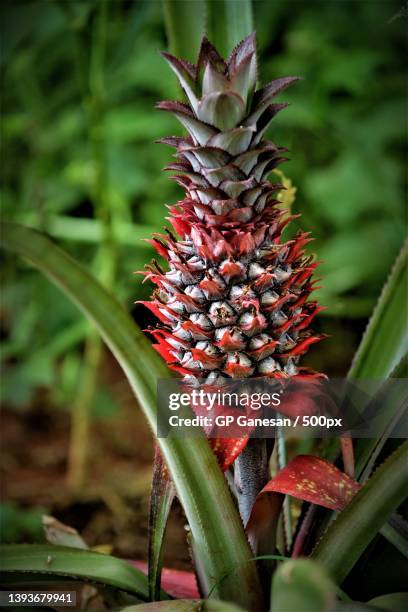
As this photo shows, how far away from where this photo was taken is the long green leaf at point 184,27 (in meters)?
0.88

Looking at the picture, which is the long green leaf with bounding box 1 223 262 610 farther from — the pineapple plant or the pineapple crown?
the pineapple crown

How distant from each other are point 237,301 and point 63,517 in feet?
2.74

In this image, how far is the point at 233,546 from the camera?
2.09 feet

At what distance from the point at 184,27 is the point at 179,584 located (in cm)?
75

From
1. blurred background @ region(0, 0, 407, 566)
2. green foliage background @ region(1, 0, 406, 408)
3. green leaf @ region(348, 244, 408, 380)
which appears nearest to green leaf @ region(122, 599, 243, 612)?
green leaf @ region(348, 244, 408, 380)

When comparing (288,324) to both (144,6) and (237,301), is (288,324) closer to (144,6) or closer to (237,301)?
(237,301)

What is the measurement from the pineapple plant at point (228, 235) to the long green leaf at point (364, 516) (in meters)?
0.14

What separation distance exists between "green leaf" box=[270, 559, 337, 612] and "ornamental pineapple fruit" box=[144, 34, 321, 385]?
0.80 feet

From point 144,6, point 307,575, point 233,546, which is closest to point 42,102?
point 144,6

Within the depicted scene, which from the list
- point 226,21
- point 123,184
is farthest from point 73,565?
point 123,184

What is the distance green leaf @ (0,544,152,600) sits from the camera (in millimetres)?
678

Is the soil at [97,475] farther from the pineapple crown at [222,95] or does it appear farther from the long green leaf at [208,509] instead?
the pineapple crown at [222,95]

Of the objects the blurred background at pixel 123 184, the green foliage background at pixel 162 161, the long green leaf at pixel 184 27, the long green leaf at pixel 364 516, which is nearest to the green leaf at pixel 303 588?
the long green leaf at pixel 364 516

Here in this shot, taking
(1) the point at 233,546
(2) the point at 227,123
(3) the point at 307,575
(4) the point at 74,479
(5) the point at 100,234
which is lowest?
(4) the point at 74,479
